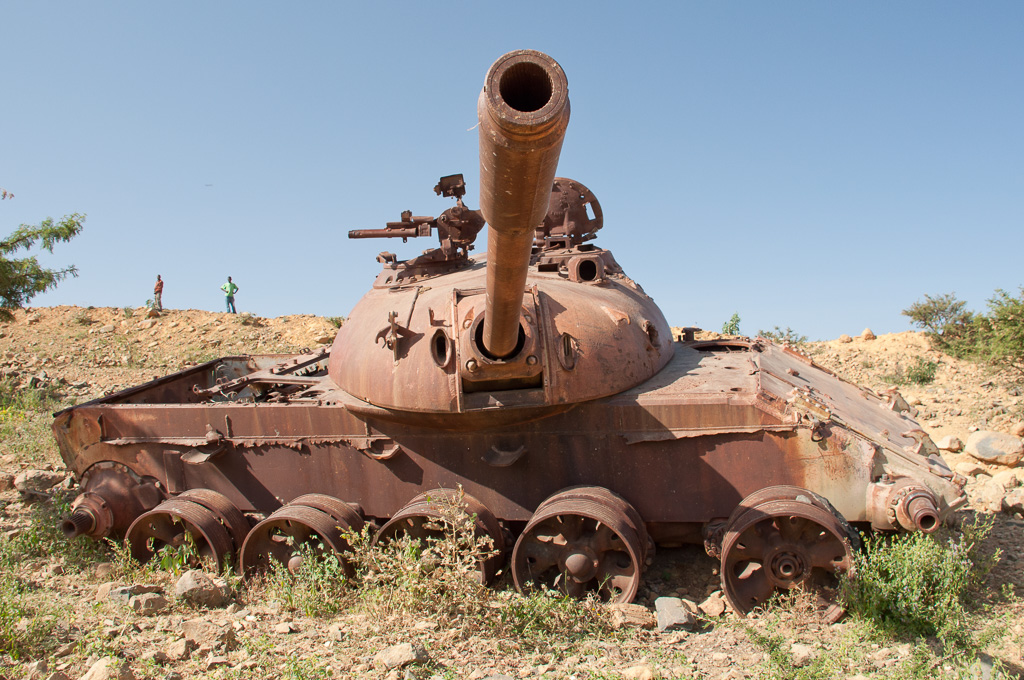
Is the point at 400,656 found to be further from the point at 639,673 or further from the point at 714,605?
the point at 714,605

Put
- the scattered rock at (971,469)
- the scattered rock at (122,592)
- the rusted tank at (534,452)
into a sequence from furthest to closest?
the scattered rock at (971,469) → the scattered rock at (122,592) → the rusted tank at (534,452)

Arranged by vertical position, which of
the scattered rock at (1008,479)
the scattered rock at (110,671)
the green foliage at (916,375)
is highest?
the green foliage at (916,375)

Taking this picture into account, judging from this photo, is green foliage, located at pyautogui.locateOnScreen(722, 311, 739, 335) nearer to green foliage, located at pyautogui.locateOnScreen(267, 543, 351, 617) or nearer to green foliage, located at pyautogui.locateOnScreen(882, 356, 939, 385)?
green foliage, located at pyautogui.locateOnScreen(882, 356, 939, 385)

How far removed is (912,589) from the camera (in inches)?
198

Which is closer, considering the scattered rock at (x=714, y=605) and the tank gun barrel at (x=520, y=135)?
the tank gun barrel at (x=520, y=135)

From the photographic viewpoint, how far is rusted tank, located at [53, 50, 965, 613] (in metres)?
5.45

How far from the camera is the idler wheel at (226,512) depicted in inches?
261

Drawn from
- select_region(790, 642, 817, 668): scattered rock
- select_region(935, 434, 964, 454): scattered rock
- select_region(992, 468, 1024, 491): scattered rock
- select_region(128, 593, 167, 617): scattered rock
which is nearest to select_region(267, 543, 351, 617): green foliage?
select_region(128, 593, 167, 617): scattered rock

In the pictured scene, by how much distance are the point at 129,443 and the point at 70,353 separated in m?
14.7

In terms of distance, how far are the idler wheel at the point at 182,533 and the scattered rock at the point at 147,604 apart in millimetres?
737

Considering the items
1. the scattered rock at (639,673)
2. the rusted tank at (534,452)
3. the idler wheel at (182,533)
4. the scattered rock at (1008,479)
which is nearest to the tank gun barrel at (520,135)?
the rusted tank at (534,452)

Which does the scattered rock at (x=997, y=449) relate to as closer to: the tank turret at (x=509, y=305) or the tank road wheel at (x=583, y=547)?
the tank turret at (x=509, y=305)

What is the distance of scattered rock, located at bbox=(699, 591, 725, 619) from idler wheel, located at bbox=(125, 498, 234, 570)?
4064mm

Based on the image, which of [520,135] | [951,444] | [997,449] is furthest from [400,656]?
[951,444]
